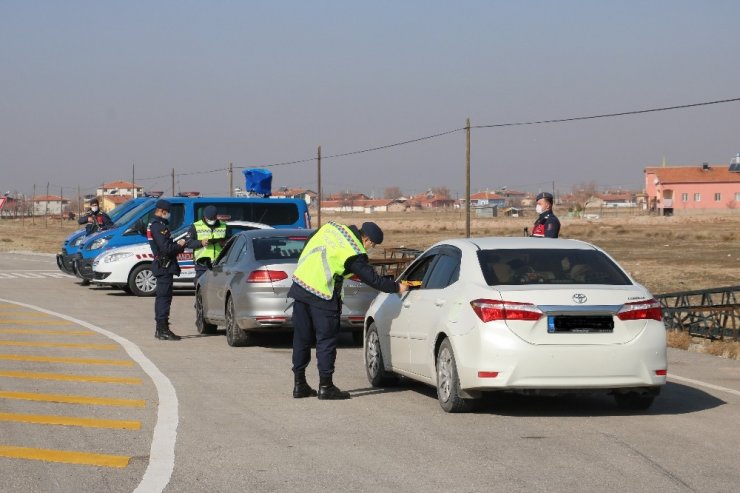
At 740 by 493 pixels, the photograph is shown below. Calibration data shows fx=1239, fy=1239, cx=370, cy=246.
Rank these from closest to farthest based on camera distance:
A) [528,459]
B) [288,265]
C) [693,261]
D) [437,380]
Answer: [528,459]
[437,380]
[288,265]
[693,261]

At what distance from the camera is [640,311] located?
32.2ft

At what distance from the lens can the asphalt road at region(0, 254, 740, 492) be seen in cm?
741

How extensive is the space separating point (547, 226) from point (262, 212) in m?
12.2

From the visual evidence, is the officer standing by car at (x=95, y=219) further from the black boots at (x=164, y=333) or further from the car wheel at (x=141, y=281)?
the black boots at (x=164, y=333)

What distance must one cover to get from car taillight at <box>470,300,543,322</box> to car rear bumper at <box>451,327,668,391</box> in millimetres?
164

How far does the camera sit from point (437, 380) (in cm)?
1044

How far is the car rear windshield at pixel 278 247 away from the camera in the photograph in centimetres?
1603

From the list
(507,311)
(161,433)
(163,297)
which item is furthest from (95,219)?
(507,311)

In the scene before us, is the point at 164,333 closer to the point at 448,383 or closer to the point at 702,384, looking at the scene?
the point at 448,383

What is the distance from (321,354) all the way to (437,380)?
120 centimetres

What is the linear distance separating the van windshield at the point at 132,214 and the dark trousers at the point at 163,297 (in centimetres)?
970

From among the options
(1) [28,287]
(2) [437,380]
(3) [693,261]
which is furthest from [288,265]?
(3) [693,261]

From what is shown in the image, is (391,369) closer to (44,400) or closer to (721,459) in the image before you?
(44,400)

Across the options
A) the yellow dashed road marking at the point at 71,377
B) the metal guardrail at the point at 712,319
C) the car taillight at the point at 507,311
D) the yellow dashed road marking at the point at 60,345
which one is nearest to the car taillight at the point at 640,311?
the car taillight at the point at 507,311
